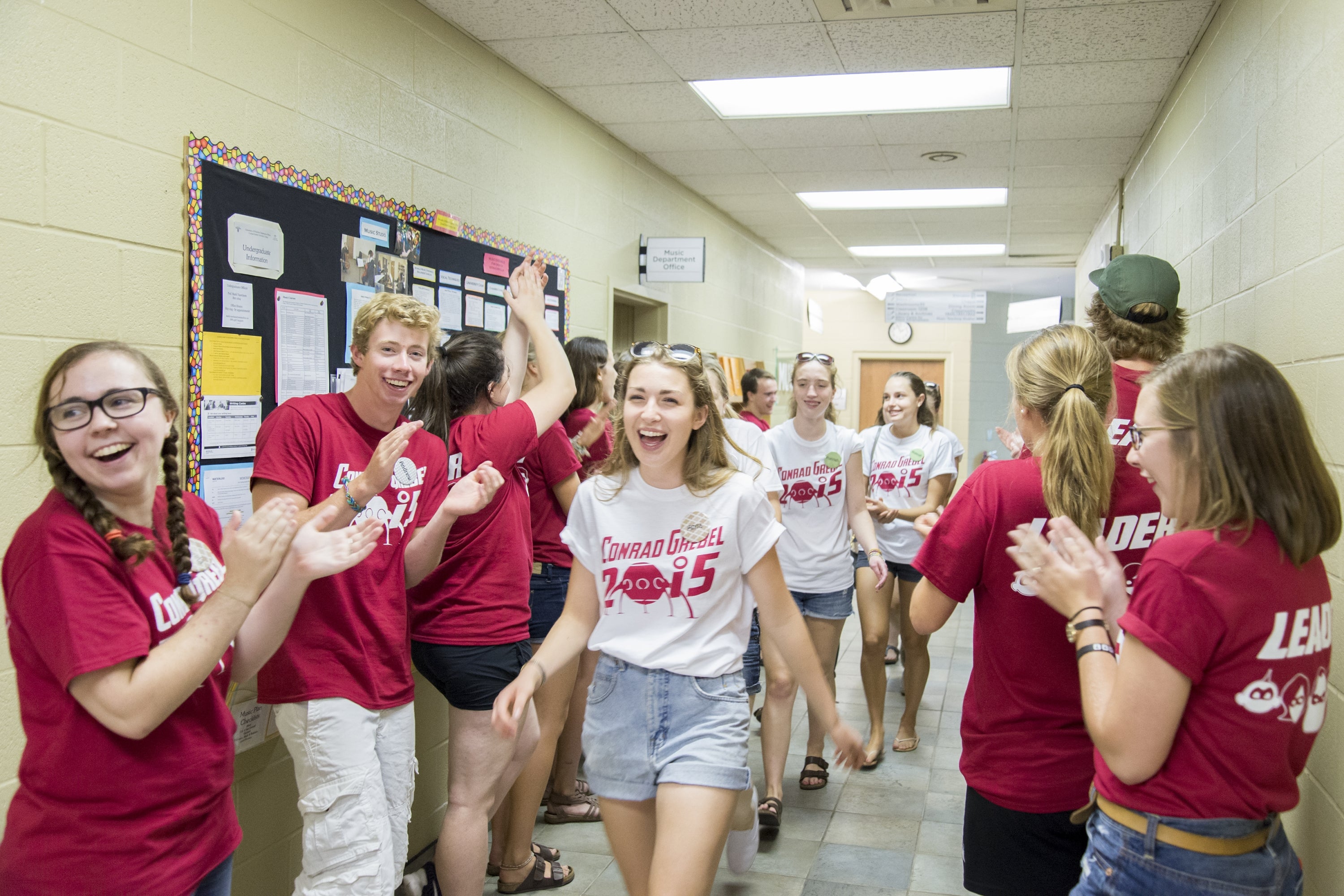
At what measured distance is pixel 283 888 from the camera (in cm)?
271

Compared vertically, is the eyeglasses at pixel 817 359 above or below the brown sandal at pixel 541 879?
above

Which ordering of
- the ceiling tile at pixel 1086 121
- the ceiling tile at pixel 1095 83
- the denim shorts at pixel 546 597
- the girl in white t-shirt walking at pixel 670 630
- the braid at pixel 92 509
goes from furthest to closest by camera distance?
the ceiling tile at pixel 1086 121 → the ceiling tile at pixel 1095 83 → the denim shorts at pixel 546 597 → the girl in white t-shirt walking at pixel 670 630 → the braid at pixel 92 509

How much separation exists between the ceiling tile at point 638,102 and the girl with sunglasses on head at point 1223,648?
331 cm

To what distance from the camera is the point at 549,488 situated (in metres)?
3.24

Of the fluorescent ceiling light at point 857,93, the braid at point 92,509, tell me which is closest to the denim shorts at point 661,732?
the braid at point 92,509

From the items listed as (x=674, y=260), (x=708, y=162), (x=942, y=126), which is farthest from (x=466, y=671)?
(x=708, y=162)

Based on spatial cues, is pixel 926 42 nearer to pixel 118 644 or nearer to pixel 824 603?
pixel 824 603

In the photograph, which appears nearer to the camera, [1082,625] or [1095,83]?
[1082,625]

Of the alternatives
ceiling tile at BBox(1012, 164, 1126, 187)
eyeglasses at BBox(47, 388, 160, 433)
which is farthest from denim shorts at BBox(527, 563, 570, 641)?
ceiling tile at BBox(1012, 164, 1126, 187)

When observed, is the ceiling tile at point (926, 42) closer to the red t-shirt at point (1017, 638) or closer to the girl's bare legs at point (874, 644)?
the girl's bare legs at point (874, 644)

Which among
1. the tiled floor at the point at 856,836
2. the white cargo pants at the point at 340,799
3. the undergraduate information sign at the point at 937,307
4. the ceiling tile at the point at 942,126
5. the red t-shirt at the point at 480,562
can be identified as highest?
the ceiling tile at the point at 942,126

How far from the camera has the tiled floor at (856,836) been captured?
3064 millimetres

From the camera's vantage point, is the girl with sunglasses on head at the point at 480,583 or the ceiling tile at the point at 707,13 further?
the ceiling tile at the point at 707,13

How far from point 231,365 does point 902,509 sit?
275cm
